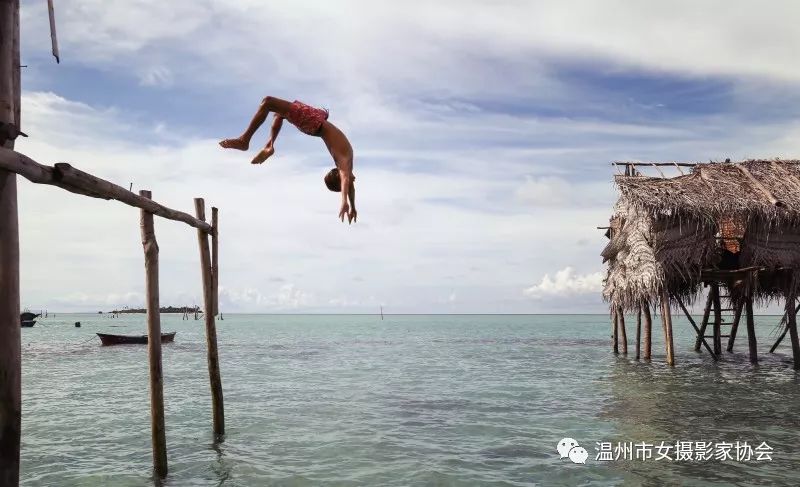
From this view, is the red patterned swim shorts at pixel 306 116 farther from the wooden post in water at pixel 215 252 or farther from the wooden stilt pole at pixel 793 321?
the wooden stilt pole at pixel 793 321

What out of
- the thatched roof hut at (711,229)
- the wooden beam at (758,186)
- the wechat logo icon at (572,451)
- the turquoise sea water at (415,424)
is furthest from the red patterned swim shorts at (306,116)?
the wooden beam at (758,186)

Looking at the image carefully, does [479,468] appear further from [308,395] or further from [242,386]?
[242,386]

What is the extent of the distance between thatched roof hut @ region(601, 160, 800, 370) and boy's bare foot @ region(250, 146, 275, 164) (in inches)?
672

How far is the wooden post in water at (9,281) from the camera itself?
17.8 ft

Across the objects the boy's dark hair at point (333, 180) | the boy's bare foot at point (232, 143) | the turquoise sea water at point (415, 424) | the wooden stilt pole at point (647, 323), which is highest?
the boy's bare foot at point (232, 143)

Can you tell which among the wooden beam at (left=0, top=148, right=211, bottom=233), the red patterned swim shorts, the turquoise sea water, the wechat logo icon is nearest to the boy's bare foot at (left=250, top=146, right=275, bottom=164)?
the red patterned swim shorts

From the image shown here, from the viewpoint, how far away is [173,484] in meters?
9.09

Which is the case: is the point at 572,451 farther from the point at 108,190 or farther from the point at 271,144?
the point at 108,190

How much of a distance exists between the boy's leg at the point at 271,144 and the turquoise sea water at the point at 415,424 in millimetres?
5564

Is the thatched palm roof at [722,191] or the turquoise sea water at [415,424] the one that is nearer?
the turquoise sea water at [415,424]

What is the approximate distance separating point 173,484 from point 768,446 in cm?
992

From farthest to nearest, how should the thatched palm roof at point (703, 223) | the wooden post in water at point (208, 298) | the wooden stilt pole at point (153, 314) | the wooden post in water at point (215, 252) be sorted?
the thatched palm roof at point (703, 223) → the wooden post in water at point (215, 252) → the wooden post in water at point (208, 298) → the wooden stilt pole at point (153, 314)

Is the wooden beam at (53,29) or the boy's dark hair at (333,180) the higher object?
the wooden beam at (53,29)

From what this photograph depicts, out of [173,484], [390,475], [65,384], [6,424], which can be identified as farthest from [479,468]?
[65,384]
